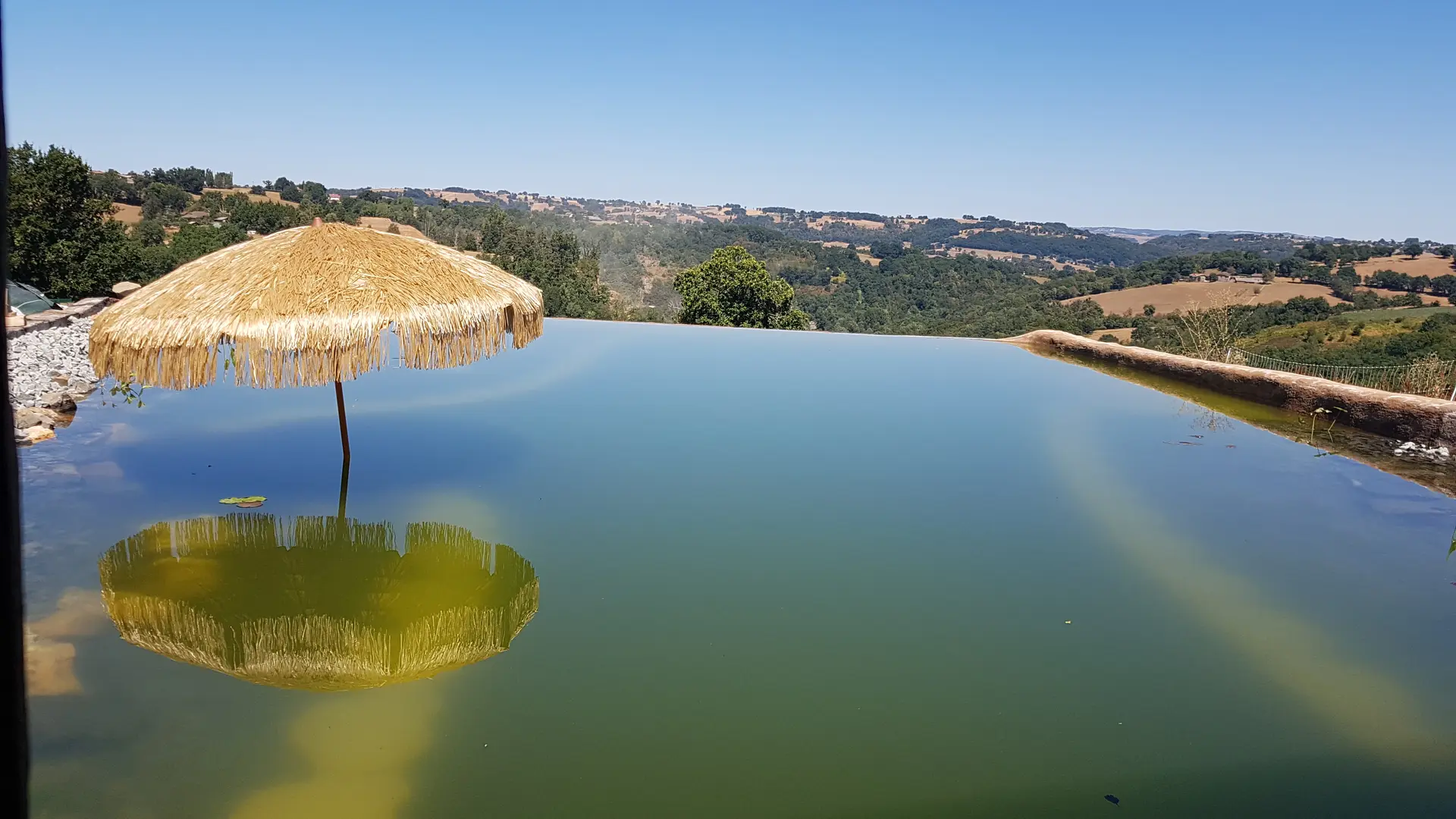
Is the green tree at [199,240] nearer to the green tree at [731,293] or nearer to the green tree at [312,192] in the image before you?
the green tree at [731,293]

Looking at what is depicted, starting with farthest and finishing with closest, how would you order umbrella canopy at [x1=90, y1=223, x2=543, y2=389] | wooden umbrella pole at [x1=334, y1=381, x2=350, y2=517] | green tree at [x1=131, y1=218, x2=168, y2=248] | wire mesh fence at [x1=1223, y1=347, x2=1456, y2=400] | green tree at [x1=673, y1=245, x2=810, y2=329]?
green tree at [x1=131, y1=218, x2=168, y2=248] → green tree at [x1=673, y1=245, x2=810, y2=329] → wire mesh fence at [x1=1223, y1=347, x2=1456, y2=400] → wooden umbrella pole at [x1=334, y1=381, x2=350, y2=517] → umbrella canopy at [x1=90, y1=223, x2=543, y2=389]

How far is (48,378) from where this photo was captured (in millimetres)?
7082

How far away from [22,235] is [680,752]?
1499cm

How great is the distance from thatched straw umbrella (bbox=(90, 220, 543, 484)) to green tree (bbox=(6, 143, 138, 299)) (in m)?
11.4

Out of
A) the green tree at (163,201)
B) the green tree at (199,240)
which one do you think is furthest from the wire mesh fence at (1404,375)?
the green tree at (163,201)

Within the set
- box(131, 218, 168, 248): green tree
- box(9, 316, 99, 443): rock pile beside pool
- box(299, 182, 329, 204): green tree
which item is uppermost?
box(299, 182, 329, 204): green tree

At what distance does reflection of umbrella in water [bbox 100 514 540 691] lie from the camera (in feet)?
11.2

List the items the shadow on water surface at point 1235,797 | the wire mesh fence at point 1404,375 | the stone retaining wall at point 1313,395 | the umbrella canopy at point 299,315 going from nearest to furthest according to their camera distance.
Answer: the shadow on water surface at point 1235,797, the umbrella canopy at point 299,315, the stone retaining wall at point 1313,395, the wire mesh fence at point 1404,375

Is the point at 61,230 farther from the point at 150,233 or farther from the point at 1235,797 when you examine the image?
the point at 1235,797

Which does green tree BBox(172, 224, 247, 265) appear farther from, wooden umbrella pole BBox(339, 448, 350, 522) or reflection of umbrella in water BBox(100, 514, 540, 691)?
reflection of umbrella in water BBox(100, 514, 540, 691)

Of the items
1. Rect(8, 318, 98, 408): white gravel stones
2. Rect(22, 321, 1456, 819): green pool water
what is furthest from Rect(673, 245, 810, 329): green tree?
Rect(22, 321, 1456, 819): green pool water

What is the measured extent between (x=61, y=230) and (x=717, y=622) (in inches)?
585

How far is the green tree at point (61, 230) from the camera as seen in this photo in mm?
13805

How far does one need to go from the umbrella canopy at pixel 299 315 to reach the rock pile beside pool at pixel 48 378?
92 cm
